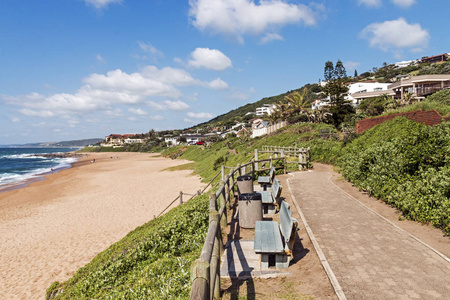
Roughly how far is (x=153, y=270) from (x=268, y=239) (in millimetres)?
2611

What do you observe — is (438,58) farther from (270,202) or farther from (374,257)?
(374,257)

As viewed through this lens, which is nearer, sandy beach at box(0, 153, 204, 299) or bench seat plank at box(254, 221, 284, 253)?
bench seat plank at box(254, 221, 284, 253)

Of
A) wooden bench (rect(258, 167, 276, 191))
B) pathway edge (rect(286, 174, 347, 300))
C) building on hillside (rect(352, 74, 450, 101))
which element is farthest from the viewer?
building on hillside (rect(352, 74, 450, 101))

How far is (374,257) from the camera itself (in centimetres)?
523

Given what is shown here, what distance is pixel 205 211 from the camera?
916cm

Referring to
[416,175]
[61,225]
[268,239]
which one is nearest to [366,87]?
[416,175]

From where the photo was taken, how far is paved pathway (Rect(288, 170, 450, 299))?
413 centimetres

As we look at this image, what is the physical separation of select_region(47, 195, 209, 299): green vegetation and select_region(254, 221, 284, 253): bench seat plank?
151 centimetres

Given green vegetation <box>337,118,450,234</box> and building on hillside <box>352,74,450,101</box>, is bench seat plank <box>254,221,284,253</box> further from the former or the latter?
building on hillside <box>352,74,450,101</box>

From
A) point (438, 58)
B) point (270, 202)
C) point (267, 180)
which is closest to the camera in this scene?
point (270, 202)

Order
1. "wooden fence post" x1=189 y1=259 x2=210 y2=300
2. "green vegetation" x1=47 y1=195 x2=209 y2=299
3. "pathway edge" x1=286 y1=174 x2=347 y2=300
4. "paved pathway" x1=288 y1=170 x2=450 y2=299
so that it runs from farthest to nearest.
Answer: "green vegetation" x1=47 y1=195 x2=209 y2=299, "paved pathway" x1=288 y1=170 x2=450 y2=299, "pathway edge" x1=286 y1=174 x2=347 y2=300, "wooden fence post" x1=189 y1=259 x2=210 y2=300

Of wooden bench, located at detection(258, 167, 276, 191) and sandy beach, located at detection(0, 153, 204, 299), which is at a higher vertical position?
wooden bench, located at detection(258, 167, 276, 191)

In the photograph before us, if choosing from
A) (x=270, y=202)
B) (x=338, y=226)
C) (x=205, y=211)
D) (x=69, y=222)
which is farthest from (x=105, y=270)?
(x=69, y=222)

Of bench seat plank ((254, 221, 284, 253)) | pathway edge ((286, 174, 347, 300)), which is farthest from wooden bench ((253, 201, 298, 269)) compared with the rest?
pathway edge ((286, 174, 347, 300))
